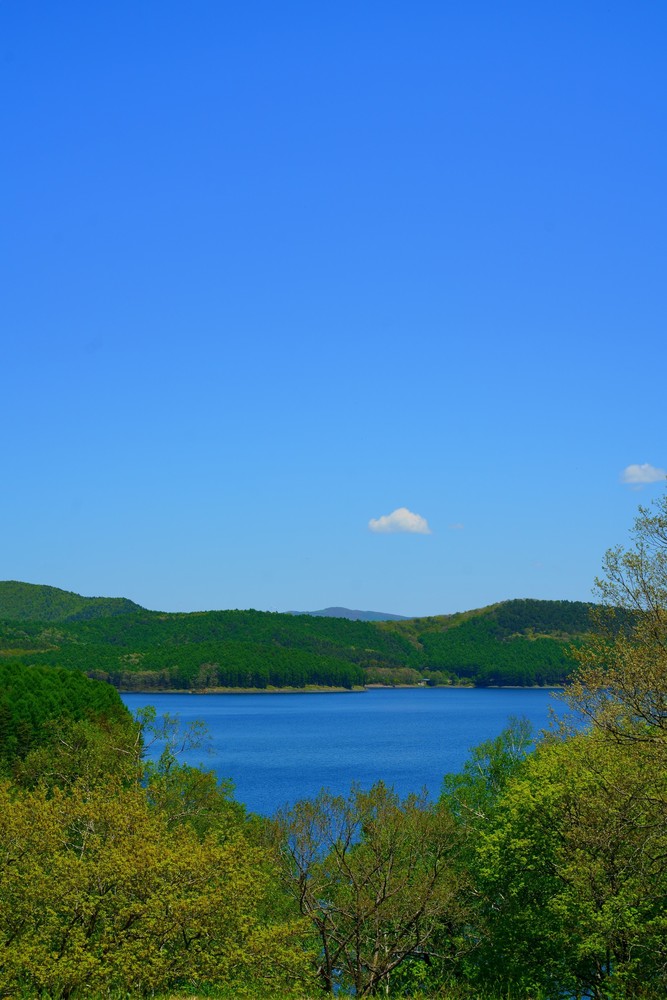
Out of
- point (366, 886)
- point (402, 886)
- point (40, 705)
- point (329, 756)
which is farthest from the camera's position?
point (329, 756)

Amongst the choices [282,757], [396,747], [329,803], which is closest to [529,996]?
[329,803]

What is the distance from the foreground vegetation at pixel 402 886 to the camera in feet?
75.8

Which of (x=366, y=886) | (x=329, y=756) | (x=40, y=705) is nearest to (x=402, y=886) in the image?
(x=366, y=886)

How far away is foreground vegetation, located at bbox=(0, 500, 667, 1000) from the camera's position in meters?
23.1

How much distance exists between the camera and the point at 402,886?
3008 centimetres

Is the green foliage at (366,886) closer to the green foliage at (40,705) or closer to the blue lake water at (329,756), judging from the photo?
the blue lake water at (329,756)

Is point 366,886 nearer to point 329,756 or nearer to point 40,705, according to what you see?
point 40,705

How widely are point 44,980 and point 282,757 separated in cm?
11592

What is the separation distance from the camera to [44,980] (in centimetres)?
2169

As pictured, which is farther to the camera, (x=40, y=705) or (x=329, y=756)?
(x=329, y=756)

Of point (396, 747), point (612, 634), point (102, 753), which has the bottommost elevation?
point (396, 747)

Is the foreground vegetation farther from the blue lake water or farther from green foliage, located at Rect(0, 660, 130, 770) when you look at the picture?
green foliage, located at Rect(0, 660, 130, 770)

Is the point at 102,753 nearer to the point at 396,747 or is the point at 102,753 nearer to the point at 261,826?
the point at 261,826

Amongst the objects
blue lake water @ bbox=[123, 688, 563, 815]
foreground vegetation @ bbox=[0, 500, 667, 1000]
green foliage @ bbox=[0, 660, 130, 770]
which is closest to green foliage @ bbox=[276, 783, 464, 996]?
foreground vegetation @ bbox=[0, 500, 667, 1000]
